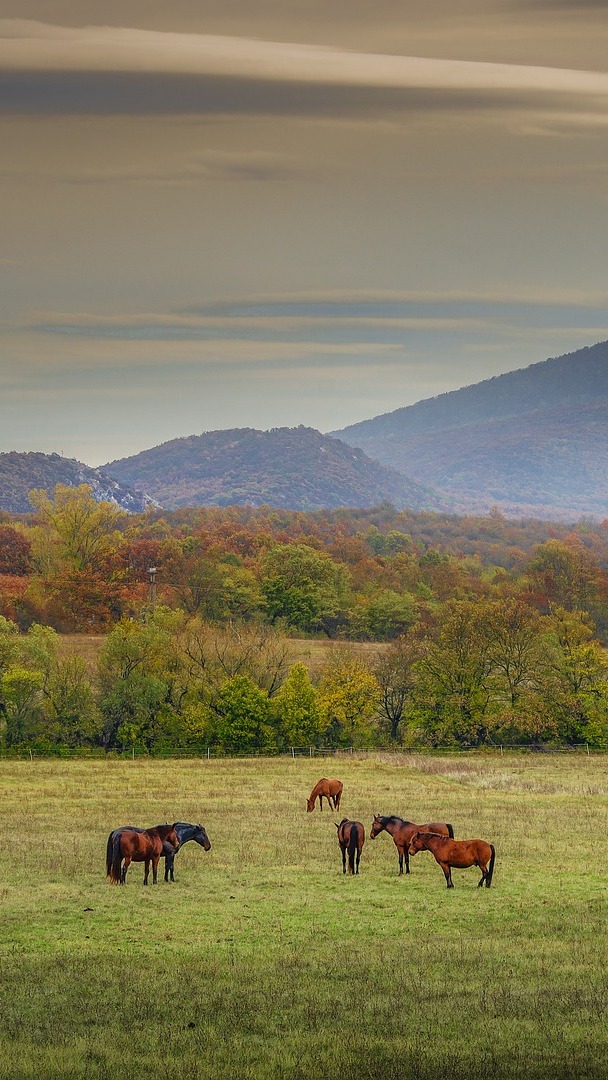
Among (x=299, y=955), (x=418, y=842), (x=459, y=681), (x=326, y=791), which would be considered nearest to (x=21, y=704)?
(x=459, y=681)

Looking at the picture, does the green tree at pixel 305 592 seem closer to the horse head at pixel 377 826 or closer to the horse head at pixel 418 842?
the horse head at pixel 377 826

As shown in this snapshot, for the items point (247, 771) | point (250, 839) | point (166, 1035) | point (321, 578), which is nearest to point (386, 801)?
point (250, 839)

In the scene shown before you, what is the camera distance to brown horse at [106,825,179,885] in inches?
1048

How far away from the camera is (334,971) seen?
2012 centimetres

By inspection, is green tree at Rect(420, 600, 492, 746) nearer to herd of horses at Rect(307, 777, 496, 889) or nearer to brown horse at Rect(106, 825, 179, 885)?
herd of horses at Rect(307, 777, 496, 889)

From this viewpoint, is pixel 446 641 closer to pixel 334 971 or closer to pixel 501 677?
pixel 501 677

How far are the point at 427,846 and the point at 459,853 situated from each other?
77 cm

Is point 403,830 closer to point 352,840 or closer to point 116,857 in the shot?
point 352,840

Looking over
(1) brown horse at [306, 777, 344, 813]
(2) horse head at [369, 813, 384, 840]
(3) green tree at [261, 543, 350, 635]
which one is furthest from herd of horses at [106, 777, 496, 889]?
(3) green tree at [261, 543, 350, 635]

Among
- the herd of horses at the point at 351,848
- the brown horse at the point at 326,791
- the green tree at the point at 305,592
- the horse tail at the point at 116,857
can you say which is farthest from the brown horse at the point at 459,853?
the green tree at the point at 305,592

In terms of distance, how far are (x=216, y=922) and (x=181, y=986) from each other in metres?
4.14

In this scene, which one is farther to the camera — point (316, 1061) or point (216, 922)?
point (216, 922)

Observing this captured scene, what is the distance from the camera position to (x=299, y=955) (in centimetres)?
2103

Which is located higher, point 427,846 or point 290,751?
point 427,846
